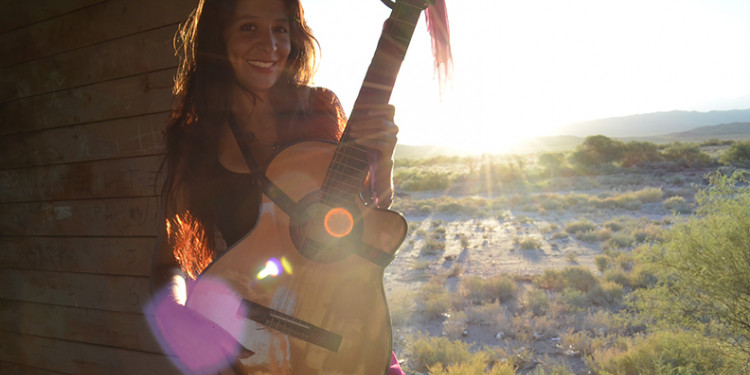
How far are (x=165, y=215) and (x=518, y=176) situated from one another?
2171 cm

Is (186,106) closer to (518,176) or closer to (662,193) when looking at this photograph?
(662,193)

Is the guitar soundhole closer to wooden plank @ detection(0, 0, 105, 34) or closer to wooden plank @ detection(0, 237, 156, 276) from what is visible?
wooden plank @ detection(0, 237, 156, 276)

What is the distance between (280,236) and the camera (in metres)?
0.98

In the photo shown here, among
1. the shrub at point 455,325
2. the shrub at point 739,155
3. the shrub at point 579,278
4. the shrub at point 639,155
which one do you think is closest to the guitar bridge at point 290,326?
the shrub at point 455,325

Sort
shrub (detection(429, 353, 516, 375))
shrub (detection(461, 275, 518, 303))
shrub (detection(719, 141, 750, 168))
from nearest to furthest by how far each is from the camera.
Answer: shrub (detection(429, 353, 516, 375)), shrub (detection(461, 275, 518, 303)), shrub (detection(719, 141, 750, 168))

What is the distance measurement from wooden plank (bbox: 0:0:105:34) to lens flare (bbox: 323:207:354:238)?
6.01 ft

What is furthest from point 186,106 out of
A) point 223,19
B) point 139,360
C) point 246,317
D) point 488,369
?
point 488,369

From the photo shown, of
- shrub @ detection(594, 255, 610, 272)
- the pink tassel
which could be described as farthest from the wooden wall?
shrub @ detection(594, 255, 610, 272)

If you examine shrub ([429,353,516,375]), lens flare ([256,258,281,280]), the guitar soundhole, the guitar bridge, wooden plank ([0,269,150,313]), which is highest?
the guitar soundhole

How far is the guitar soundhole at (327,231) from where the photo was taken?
37.8 inches

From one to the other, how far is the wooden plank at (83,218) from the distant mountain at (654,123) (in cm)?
13813

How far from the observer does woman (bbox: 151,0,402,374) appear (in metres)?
1.14

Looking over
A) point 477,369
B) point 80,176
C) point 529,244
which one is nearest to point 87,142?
point 80,176

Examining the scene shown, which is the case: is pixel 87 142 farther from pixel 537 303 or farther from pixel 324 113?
pixel 537 303
